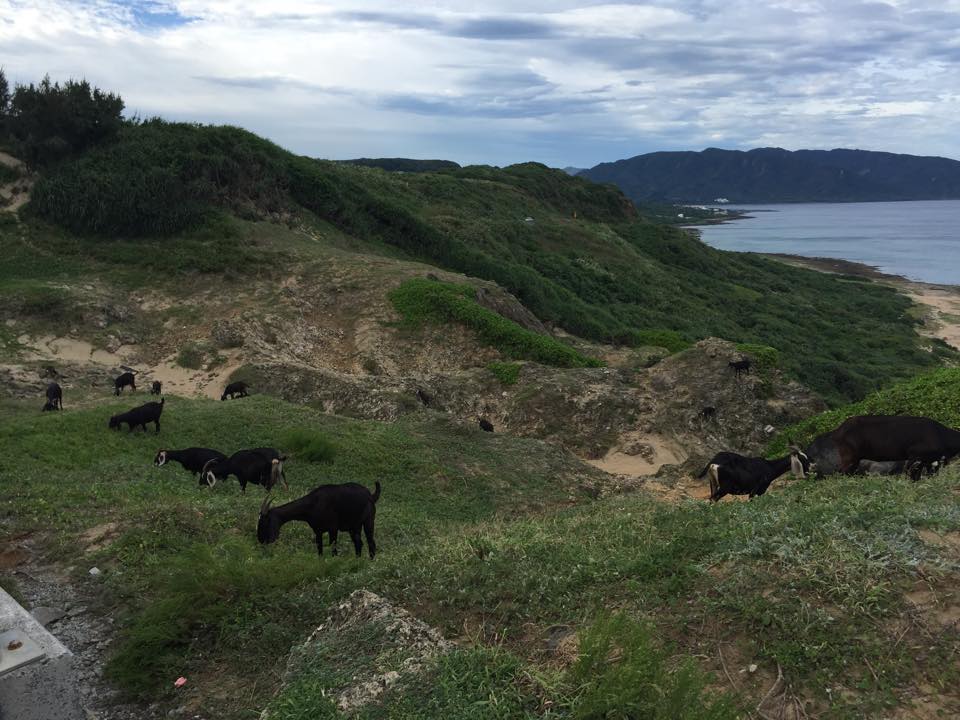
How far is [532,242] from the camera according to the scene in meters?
66.0

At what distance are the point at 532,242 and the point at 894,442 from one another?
5695cm

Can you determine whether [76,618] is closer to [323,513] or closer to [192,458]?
[323,513]

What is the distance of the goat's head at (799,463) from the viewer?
1138 cm

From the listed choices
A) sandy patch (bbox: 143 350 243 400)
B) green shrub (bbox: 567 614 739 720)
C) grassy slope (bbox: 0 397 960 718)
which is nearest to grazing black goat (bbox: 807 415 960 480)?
grassy slope (bbox: 0 397 960 718)

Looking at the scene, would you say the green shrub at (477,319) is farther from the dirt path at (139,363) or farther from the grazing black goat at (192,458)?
the grazing black goat at (192,458)

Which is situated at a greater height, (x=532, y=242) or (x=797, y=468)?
(x=532, y=242)

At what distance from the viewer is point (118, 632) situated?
7.34m

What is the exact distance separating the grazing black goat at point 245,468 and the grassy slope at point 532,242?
2448 centimetres

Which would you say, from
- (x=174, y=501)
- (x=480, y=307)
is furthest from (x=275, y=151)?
(x=174, y=501)

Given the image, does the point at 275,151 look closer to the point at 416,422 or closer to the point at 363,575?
the point at 416,422

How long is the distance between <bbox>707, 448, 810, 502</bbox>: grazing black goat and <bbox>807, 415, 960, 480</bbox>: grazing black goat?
137 centimetres

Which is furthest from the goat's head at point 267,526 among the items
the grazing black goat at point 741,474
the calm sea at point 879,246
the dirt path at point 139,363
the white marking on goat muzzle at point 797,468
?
the calm sea at point 879,246

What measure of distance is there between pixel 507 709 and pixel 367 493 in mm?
5125

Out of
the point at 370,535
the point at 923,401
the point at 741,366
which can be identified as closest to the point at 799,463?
the point at 923,401
